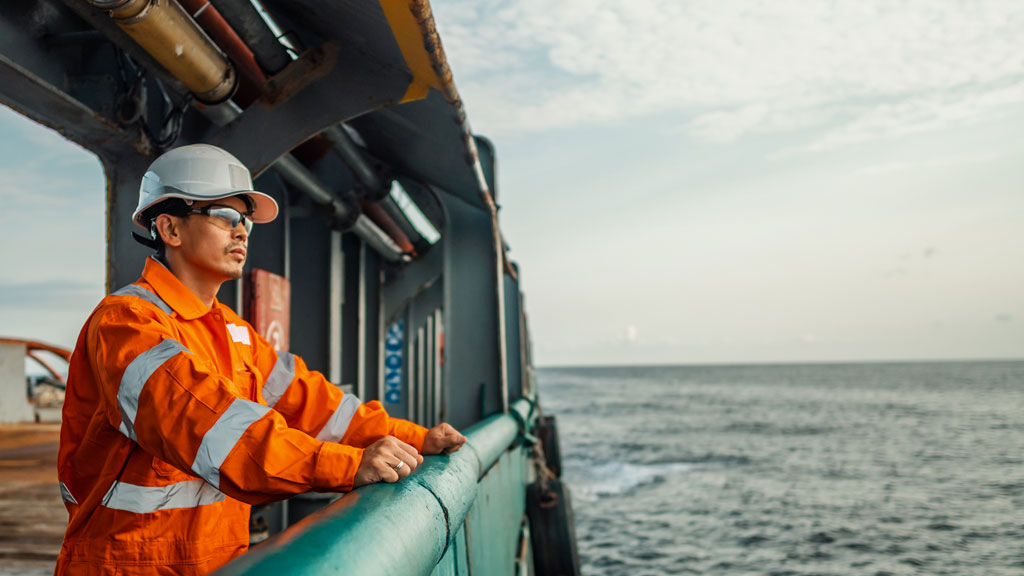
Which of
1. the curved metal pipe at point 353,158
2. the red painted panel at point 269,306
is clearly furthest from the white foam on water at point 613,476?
the red painted panel at point 269,306

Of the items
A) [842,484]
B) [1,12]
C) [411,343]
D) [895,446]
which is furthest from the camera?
[895,446]

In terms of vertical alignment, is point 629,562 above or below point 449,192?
below

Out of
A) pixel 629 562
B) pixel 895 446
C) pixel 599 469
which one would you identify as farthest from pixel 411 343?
pixel 895 446

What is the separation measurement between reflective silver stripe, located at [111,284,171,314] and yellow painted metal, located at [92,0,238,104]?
728 millimetres

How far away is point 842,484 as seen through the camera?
17.2m

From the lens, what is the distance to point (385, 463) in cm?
145

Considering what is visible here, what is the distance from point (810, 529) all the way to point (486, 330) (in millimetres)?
11117

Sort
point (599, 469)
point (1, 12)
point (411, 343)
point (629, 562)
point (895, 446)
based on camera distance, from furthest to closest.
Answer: point (895, 446) → point (599, 469) → point (629, 562) → point (411, 343) → point (1, 12)

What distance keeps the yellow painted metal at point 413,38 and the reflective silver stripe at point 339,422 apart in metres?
1.11

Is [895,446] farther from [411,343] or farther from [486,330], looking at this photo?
[486,330]

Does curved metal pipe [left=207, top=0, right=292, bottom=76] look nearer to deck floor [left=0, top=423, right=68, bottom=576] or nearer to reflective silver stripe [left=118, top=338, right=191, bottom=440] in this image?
reflective silver stripe [left=118, top=338, right=191, bottom=440]

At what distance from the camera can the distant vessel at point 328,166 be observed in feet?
4.96

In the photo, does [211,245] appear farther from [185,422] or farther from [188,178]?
[185,422]

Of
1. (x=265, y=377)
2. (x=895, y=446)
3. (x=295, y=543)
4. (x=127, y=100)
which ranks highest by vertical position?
(x=127, y=100)
